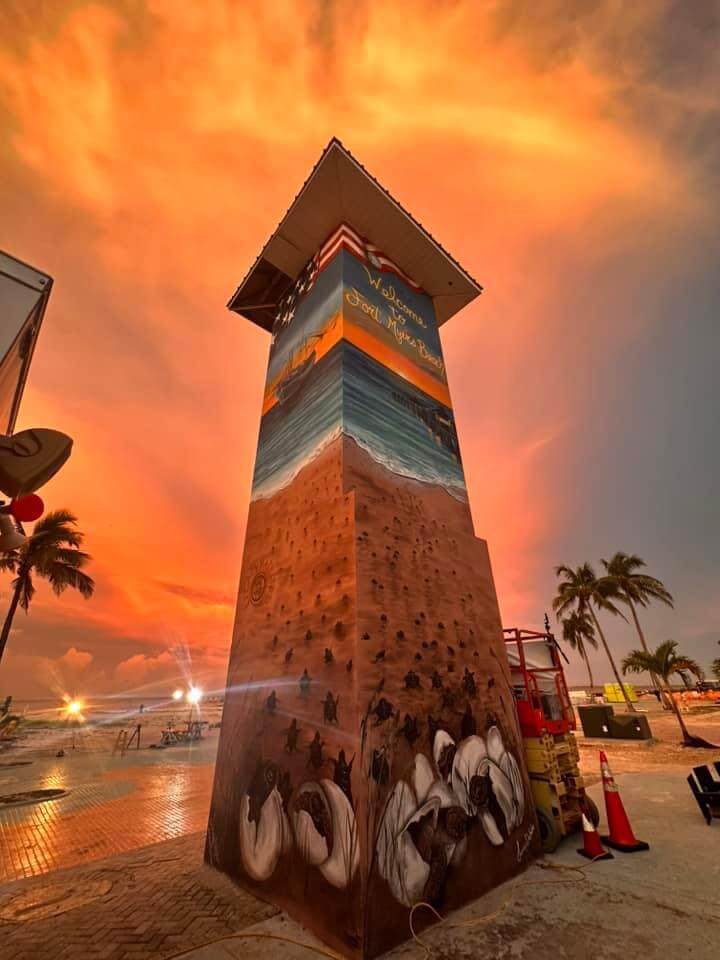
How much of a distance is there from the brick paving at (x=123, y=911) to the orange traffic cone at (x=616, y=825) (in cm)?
529

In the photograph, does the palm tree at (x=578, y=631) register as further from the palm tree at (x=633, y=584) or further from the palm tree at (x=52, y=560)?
the palm tree at (x=52, y=560)

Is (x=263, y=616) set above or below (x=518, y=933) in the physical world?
above

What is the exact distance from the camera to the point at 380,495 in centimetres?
646

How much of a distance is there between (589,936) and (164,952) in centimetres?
444

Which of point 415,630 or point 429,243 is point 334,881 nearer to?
point 415,630

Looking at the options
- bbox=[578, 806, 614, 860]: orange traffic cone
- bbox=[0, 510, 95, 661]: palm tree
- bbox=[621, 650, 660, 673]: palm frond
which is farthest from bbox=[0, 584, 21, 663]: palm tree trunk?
bbox=[621, 650, 660, 673]: palm frond

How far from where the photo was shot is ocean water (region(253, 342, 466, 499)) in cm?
705

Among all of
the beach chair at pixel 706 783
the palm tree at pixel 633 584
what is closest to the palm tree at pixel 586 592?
the palm tree at pixel 633 584

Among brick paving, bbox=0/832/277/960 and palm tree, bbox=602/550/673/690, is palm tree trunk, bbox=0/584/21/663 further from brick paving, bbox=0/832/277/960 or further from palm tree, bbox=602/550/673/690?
palm tree, bbox=602/550/673/690

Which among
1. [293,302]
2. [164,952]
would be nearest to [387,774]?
[164,952]

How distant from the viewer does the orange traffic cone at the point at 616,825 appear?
6000 mm

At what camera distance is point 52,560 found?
21984 mm

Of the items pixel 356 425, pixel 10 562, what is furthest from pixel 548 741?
pixel 10 562

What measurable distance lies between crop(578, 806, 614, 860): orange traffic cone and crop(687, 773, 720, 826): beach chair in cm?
236
